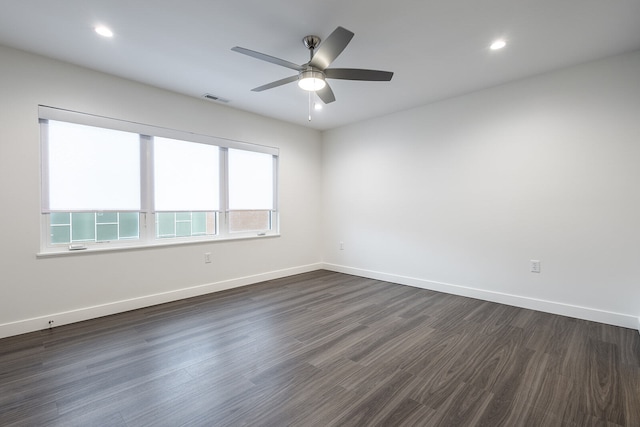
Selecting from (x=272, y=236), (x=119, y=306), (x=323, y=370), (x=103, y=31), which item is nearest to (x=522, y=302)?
(x=323, y=370)

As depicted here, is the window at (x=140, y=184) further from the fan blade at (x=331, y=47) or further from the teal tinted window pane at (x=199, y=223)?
the fan blade at (x=331, y=47)

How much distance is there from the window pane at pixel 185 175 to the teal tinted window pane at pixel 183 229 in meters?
0.21

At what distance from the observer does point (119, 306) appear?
3.25 m

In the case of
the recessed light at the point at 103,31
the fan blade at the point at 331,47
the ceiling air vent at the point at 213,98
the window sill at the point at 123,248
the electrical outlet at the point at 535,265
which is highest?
the recessed light at the point at 103,31

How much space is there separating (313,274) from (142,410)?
363cm

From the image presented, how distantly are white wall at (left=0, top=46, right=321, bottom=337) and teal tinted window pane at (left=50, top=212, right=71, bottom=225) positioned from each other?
0.51 ft

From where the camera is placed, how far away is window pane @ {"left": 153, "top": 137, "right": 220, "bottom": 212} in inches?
144

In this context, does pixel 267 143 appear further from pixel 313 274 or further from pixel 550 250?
pixel 550 250

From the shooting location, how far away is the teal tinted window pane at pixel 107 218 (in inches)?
127

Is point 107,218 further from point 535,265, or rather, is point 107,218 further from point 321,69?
point 535,265

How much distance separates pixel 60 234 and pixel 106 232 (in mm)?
394

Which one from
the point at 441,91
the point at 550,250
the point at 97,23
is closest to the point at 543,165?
the point at 550,250

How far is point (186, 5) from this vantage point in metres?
2.13

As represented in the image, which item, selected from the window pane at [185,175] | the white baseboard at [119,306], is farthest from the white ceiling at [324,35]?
the white baseboard at [119,306]
